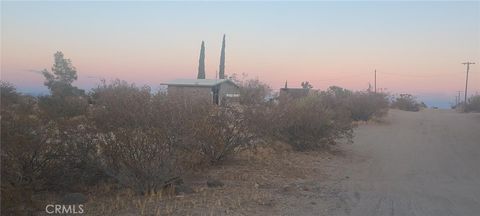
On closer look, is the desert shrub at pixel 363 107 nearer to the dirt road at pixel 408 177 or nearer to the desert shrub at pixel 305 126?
the dirt road at pixel 408 177

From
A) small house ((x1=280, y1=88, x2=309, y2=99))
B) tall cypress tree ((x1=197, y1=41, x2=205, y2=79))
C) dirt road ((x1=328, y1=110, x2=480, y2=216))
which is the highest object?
tall cypress tree ((x1=197, y1=41, x2=205, y2=79))

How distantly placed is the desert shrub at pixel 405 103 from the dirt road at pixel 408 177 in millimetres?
49076

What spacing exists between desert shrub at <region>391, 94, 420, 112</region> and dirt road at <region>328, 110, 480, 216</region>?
49.1 meters

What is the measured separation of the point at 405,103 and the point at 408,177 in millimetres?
61938

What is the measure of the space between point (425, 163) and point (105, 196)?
10234 millimetres

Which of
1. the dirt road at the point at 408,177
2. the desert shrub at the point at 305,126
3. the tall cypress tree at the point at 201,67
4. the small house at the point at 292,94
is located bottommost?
the dirt road at the point at 408,177

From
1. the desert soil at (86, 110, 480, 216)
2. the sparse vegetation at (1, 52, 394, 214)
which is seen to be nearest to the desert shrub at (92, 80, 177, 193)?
the sparse vegetation at (1, 52, 394, 214)

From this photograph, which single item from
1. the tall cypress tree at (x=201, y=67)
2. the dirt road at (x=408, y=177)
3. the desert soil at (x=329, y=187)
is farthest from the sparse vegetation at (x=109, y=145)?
the tall cypress tree at (x=201, y=67)

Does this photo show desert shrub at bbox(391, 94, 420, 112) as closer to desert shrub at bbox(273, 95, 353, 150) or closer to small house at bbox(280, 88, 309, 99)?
small house at bbox(280, 88, 309, 99)

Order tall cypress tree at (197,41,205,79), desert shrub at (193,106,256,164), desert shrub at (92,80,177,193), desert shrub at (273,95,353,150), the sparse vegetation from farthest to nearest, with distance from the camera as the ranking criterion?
tall cypress tree at (197,41,205,79)
desert shrub at (273,95,353,150)
desert shrub at (193,106,256,164)
desert shrub at (92,80,177,193)
the sparse vegetation

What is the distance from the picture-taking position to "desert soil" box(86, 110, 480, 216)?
9.02 m

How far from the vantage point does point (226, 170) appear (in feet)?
43.7

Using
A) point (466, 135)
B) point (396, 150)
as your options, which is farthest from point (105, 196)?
point (466, 135)

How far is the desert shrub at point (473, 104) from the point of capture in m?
63.6
